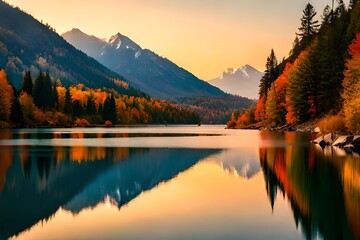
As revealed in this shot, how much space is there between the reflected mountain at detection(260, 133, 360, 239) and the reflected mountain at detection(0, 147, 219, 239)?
22.3 feet

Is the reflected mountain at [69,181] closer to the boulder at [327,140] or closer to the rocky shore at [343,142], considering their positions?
the rocky shore at [343,142]

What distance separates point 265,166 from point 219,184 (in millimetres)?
8787

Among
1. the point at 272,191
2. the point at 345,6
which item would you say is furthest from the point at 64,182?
the point at 345,6

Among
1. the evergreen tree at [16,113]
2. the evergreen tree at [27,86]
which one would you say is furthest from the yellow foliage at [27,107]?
the evergreen tree at [27,86]

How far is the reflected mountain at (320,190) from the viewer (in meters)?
15.5

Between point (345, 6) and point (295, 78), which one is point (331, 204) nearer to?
point (295, 78)

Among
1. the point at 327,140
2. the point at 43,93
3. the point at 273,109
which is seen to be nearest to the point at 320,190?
the point at 327,140

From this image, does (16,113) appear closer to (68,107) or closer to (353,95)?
(68,107)

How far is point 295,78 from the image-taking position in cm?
10475

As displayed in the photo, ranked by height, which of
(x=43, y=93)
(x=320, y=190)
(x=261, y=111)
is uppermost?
(x=43, y=93)

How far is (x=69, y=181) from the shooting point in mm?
26188

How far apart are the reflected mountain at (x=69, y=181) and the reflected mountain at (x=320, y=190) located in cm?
681

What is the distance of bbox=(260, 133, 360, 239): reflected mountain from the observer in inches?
610

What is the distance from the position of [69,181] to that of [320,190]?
1326cm
